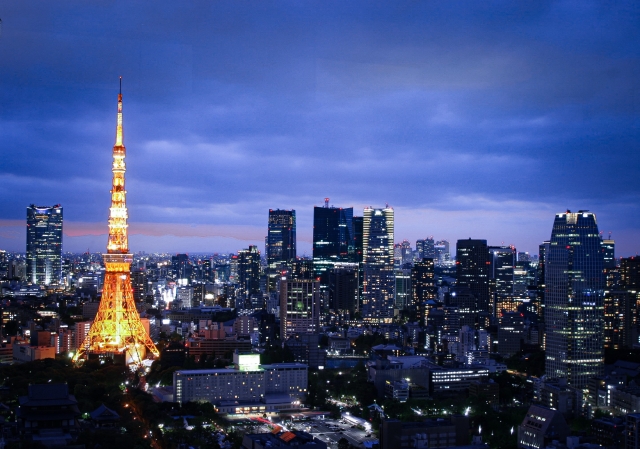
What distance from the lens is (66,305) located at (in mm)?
35031

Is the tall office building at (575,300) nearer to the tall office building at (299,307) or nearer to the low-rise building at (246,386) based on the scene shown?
the low-rise building at (246,386)

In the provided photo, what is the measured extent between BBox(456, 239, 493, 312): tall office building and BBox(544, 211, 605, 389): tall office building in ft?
57.7

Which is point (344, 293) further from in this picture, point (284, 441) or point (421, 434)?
point (284, 441)

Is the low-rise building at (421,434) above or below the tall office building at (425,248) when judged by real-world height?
below

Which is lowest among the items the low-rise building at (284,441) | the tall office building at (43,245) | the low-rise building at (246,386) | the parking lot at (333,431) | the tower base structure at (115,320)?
the parking lot at (333,431)

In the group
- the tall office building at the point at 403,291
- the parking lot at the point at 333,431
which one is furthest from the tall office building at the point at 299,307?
the tall office building at the point at 403,291

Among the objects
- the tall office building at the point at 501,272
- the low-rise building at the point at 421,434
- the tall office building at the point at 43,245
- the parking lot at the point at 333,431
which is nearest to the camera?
the low-rise building at the point at 421,434

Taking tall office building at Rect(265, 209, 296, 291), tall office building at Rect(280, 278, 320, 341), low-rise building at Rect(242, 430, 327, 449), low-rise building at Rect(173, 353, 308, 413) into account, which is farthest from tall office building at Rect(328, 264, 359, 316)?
low-rise building at Rect(242, 430, 327, 449)

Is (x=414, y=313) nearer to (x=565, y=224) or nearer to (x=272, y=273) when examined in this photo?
(x=272, y=273)

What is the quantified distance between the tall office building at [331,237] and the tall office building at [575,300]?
2735 centimetres

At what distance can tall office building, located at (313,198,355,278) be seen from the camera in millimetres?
47875

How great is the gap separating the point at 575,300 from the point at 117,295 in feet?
38.6

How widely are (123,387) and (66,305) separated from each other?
1845cm

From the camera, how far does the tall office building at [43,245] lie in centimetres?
4750
